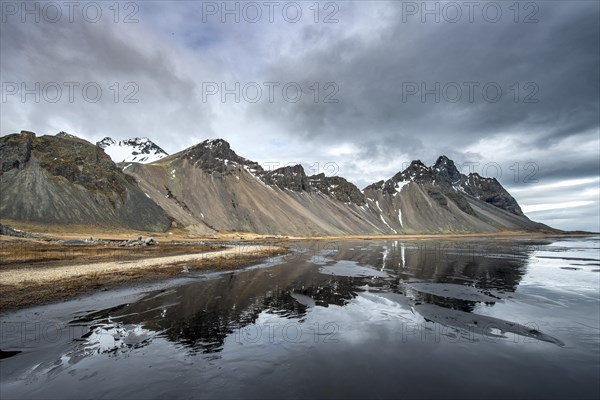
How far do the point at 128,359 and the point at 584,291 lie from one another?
110ft

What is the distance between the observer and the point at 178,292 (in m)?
24.3

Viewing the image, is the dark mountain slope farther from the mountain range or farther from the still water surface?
the still water surface

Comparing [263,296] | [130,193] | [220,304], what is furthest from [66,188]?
[220,304]

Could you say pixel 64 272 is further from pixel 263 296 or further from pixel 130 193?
pixel 130 193

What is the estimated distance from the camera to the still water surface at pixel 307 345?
33.3 feet

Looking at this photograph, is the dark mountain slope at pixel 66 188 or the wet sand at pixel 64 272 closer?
the wet sand at pixel 64 272

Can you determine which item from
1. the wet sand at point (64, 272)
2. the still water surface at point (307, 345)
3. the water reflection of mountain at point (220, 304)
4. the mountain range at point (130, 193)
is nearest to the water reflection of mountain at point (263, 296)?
the water reflection of mountain at point (220, 304)

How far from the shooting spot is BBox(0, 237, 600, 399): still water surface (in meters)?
10.2

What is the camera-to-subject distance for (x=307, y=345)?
14.0 meters

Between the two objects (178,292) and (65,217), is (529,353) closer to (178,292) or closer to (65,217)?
(178,292)

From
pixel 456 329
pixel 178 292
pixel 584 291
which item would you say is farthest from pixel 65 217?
pixel 584 291

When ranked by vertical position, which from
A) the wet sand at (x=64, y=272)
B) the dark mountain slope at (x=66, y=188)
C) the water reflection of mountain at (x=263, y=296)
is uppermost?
the dark mountain slope at (x=66, y=188)

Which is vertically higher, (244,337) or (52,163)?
(52,163)

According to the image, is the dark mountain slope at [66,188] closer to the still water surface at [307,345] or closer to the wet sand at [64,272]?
the wet sand at [64,272]
